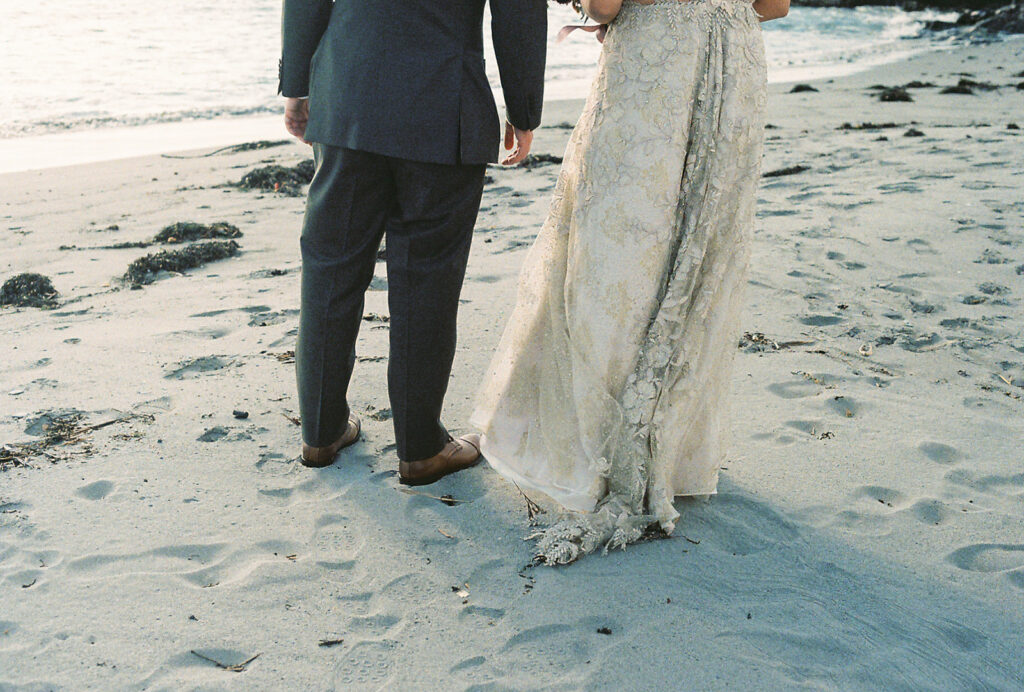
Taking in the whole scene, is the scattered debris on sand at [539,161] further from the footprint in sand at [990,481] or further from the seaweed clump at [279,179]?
the footprint in sand at [990,481]

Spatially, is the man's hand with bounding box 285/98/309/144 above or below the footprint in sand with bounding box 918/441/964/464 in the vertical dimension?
above

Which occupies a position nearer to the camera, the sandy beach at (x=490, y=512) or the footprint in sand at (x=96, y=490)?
the sandy beach at (x=490, y=512)

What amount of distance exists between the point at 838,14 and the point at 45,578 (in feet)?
84.5

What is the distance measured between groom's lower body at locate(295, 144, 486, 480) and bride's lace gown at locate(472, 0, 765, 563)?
0.27 metres

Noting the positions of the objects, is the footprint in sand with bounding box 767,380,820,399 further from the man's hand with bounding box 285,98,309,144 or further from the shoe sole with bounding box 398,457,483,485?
the man's hand with bounding box 285,98,309,144

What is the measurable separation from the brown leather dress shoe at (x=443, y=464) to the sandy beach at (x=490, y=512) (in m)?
0.05

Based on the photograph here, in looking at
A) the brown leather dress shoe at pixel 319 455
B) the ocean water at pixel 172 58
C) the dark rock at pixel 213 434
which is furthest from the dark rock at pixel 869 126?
the dark rock at pixel 213 434

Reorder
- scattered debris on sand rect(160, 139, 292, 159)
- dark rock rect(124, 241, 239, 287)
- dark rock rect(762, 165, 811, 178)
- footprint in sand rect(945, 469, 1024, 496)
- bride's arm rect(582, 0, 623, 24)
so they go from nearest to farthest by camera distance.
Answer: bride's arm rect(582, 0, 623, 24), footprint in sand rect(945, 469, 1024, 496), dark rock rect(124, 241, 239, 287), dark rock rect(762, 165, 811, 178), scattered debris on sand rect(160, 139, 292, 159)

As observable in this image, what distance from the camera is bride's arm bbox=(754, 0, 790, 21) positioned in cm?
236

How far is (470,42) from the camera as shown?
2.40 meters

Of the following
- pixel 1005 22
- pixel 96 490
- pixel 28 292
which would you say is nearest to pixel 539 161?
pixel 28 292

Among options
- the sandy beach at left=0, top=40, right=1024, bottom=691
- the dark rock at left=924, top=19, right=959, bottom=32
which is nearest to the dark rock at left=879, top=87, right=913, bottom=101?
the sandy beach at left=0, top=40, right=1024, bottom=691

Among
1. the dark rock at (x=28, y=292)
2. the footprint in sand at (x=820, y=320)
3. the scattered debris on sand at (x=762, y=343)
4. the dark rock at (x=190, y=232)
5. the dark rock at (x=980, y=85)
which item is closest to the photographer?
the scattered debris on sand at (x=762, y=343)

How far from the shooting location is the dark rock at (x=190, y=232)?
526cm
